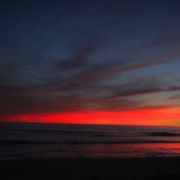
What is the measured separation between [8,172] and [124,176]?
6.91 meters

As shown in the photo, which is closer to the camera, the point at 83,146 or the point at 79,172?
the point at 79,172

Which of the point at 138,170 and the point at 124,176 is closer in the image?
the point at 124,176

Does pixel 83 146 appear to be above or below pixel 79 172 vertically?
above

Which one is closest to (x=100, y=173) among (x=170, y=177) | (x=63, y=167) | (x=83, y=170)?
(x=83, y=170)

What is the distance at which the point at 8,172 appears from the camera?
604 inches

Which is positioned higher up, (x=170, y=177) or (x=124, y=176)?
(x=170, y=177)

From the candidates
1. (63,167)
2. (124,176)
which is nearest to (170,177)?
(124,176)

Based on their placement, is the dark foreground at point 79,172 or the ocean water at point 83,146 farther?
the ocean water at point 83,146

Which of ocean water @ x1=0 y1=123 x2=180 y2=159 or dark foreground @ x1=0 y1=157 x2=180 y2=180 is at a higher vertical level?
ocean water @ x1=0 y1=123 x2=180 y2=159

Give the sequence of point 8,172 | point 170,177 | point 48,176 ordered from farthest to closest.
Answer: point 8,172, point 48,176, point 170,177

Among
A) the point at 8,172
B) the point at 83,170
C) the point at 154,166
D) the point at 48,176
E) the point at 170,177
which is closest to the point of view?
the point at 170,177

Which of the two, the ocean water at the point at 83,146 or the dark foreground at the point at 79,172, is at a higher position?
the ocean water at the point at 83,146

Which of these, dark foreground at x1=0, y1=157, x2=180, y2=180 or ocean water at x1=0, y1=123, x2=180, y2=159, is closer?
dark foreground at x1=0, y1=157, x2=180, y2=180

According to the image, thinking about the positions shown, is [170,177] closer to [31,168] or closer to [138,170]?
[138,170]
